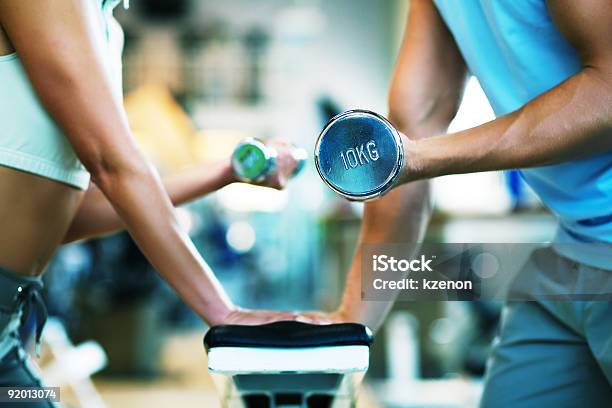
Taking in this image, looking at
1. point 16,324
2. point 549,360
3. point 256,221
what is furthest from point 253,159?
point 256,221

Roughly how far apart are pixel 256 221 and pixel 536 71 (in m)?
10.3

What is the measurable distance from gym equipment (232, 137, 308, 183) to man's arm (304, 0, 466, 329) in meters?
0.18

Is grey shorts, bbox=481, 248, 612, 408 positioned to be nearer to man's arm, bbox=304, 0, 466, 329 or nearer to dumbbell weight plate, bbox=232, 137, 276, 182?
man's arm, bbox=304, 0, 466, 329

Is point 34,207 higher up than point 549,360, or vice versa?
point 34,207

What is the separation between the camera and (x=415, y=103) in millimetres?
1395

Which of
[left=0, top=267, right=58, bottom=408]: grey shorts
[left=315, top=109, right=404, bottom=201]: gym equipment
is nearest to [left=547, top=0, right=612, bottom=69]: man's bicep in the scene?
[left=315, top=109, right=404, bottom=201]: gym equipment

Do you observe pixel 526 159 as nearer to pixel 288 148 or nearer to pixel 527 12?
pixel 527 12

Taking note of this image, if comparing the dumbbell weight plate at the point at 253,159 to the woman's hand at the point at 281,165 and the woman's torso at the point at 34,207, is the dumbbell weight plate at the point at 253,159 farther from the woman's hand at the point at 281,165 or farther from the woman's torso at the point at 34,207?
the woman's torso at the point at 34,207

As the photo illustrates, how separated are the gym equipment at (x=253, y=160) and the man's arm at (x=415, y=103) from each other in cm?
18

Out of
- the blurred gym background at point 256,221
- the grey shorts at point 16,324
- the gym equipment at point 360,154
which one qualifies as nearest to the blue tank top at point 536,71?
the gym equipment at point 360,154

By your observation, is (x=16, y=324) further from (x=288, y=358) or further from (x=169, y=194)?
(x=288, y=358)

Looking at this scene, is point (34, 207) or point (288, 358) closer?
point (288, 358)

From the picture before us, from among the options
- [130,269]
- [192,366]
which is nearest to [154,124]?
[130,269]

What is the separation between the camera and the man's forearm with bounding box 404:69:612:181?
98cm
